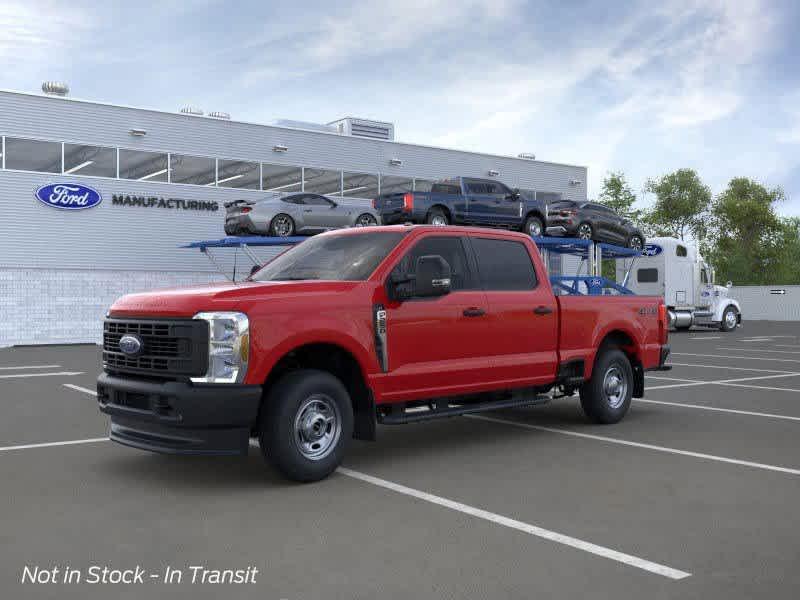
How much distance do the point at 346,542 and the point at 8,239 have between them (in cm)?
2711

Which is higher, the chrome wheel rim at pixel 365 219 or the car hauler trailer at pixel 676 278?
the chrome wheel rim at pixel 365 219

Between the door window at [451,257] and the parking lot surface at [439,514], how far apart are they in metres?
1.55

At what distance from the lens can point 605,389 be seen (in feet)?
30.7

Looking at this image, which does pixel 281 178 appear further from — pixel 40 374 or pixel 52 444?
pixel 52 444

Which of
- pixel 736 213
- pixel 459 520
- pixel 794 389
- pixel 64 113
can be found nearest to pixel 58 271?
pixel 64 113

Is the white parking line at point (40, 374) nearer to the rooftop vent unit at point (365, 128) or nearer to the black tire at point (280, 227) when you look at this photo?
the black tire at point (280, 227)

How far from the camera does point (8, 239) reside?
2856 centimetres

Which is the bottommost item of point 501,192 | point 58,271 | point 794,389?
point 794,389

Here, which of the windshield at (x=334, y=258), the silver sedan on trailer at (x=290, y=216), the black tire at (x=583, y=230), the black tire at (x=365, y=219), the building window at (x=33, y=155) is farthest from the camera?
the building window at (x=33, y=155)

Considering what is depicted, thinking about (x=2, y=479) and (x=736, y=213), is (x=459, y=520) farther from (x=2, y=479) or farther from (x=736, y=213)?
(x=736, y=213)

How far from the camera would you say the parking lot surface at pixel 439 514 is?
427 cm

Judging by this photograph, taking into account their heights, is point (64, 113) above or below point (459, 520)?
above

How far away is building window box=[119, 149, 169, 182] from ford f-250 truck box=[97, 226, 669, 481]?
24.5 m

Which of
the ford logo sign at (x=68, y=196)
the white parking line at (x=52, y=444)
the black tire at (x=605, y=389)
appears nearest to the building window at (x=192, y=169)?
the ford logo sign at (x=68, y=196)
